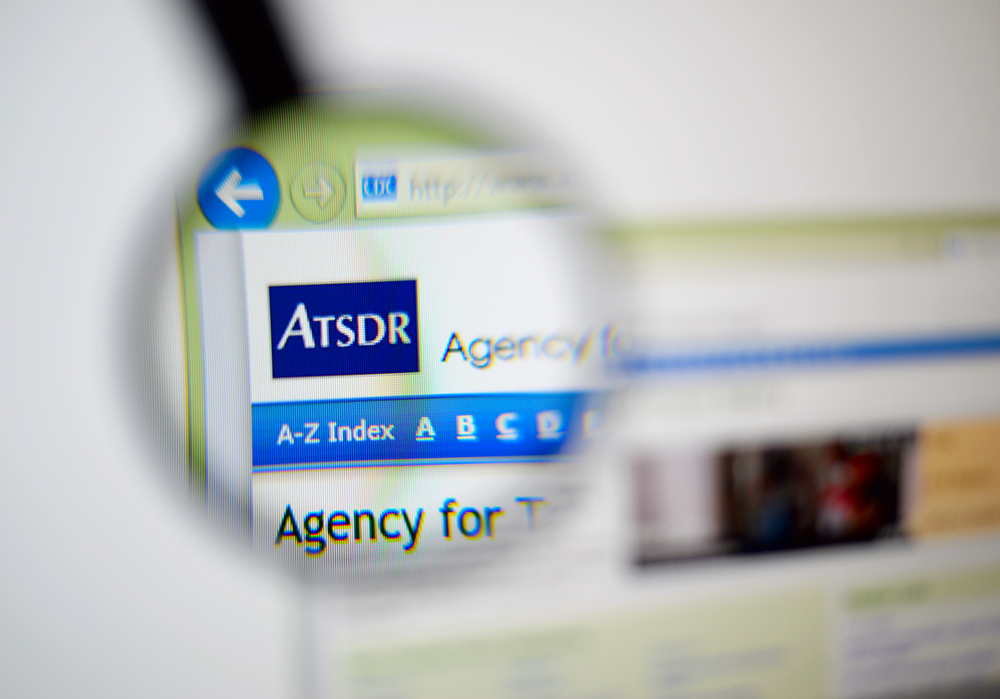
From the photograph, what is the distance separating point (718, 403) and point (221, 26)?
18.8 inches

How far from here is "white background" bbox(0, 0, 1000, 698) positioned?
38 cm

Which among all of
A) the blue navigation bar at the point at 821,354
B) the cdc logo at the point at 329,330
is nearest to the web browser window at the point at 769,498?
the blue navigation bar at the point at 821,354

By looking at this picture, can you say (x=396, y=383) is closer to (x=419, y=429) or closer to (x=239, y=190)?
(x=419, y=429)

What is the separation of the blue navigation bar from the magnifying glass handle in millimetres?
336

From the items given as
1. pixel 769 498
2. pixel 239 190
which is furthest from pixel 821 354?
pixel 239 190

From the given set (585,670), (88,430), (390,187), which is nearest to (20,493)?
(88,430)

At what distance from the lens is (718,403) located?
452mm

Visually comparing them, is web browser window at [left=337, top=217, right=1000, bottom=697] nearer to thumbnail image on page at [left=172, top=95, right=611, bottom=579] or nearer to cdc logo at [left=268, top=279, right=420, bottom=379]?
thumbnail image on page at [left=172, top=95, right=611, bottom=579]

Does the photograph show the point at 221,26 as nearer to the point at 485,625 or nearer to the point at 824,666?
the point at 485,625

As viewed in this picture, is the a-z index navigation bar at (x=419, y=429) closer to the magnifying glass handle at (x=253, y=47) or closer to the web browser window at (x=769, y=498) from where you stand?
the web browser window at (x=769, y=498)

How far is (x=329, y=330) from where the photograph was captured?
1.28 ft

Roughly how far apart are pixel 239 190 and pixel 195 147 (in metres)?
0.04

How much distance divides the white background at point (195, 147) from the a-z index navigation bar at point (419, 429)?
0.33 feet

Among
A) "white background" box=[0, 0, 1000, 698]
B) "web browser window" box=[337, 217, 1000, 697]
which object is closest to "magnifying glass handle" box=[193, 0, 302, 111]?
"white background" box=[0, 0, 1000, 698]
